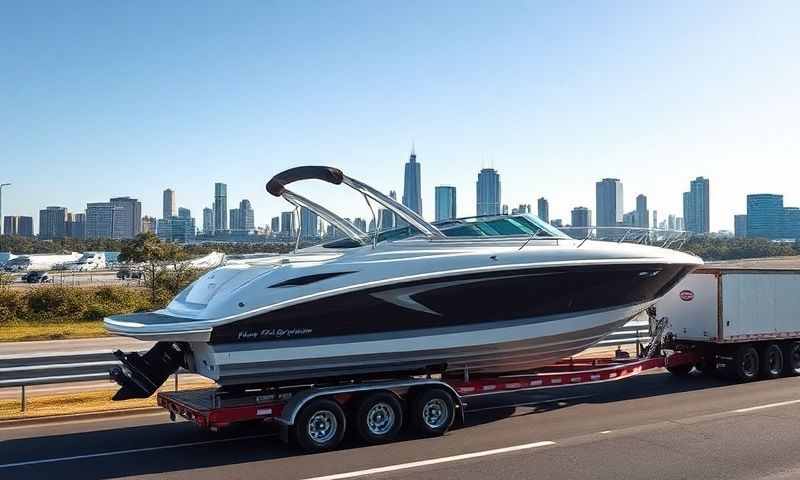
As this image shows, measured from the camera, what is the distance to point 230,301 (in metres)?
9.56

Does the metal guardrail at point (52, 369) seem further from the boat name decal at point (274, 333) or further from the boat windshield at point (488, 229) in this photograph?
the boat windshield at point (488, 229)

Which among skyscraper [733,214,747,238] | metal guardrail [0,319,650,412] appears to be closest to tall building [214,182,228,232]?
skyscraper [733,214,747,238]

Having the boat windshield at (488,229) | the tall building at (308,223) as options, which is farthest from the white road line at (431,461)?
the tall building at (308,223)

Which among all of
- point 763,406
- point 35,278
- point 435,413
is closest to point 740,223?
point 35,278

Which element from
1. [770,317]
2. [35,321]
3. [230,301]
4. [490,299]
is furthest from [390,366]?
[35,321]

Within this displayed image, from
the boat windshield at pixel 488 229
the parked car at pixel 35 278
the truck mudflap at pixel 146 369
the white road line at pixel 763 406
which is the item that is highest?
the boat windshield at pixel 488 229

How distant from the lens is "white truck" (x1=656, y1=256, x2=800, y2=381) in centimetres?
1465

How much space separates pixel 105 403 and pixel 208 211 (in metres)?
183

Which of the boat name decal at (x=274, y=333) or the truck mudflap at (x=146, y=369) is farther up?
the boat name decal at (x=274, y=333)

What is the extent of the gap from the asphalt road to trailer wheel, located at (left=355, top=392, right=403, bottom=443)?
0.20 m

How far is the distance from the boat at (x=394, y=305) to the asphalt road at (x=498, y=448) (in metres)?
0.90

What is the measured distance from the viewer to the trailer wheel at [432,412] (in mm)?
10227

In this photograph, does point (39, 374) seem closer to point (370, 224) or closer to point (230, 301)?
point (230, 301)

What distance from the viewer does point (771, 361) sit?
15.5 meters
